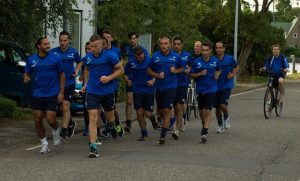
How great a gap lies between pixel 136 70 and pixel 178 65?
33.0 inches

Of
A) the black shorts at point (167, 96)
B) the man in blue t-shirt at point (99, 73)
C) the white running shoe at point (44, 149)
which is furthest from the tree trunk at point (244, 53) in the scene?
the white running shoe at point (44, 149)

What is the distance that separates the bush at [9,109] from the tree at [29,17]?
1495mm

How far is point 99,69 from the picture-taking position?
31.9ft

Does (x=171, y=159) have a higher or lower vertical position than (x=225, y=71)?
lower

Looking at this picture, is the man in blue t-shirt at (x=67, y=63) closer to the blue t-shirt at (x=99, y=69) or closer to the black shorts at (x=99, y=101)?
the black shorts at (x=99, y=101)

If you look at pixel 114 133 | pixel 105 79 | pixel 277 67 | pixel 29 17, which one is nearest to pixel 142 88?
pixel 114 133

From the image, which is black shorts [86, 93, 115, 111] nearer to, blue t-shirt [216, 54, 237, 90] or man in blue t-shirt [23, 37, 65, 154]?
man in blue t-shirt [23, 37, 65, 154]

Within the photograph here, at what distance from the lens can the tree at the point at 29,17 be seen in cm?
1357

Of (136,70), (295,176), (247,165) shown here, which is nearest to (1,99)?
(136,70)

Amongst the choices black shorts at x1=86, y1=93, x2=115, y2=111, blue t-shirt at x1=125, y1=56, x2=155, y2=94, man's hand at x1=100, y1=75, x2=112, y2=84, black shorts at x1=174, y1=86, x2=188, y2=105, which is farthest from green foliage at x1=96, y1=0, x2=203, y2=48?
man's hand at x1=100, y1=75, x2=112, y2=84

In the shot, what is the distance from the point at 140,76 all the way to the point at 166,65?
65 cm

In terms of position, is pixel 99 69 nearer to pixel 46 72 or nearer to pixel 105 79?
pixel 105 79

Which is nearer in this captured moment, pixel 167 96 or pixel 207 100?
pixel 167 96

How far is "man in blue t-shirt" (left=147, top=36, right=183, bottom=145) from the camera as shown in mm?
10867
